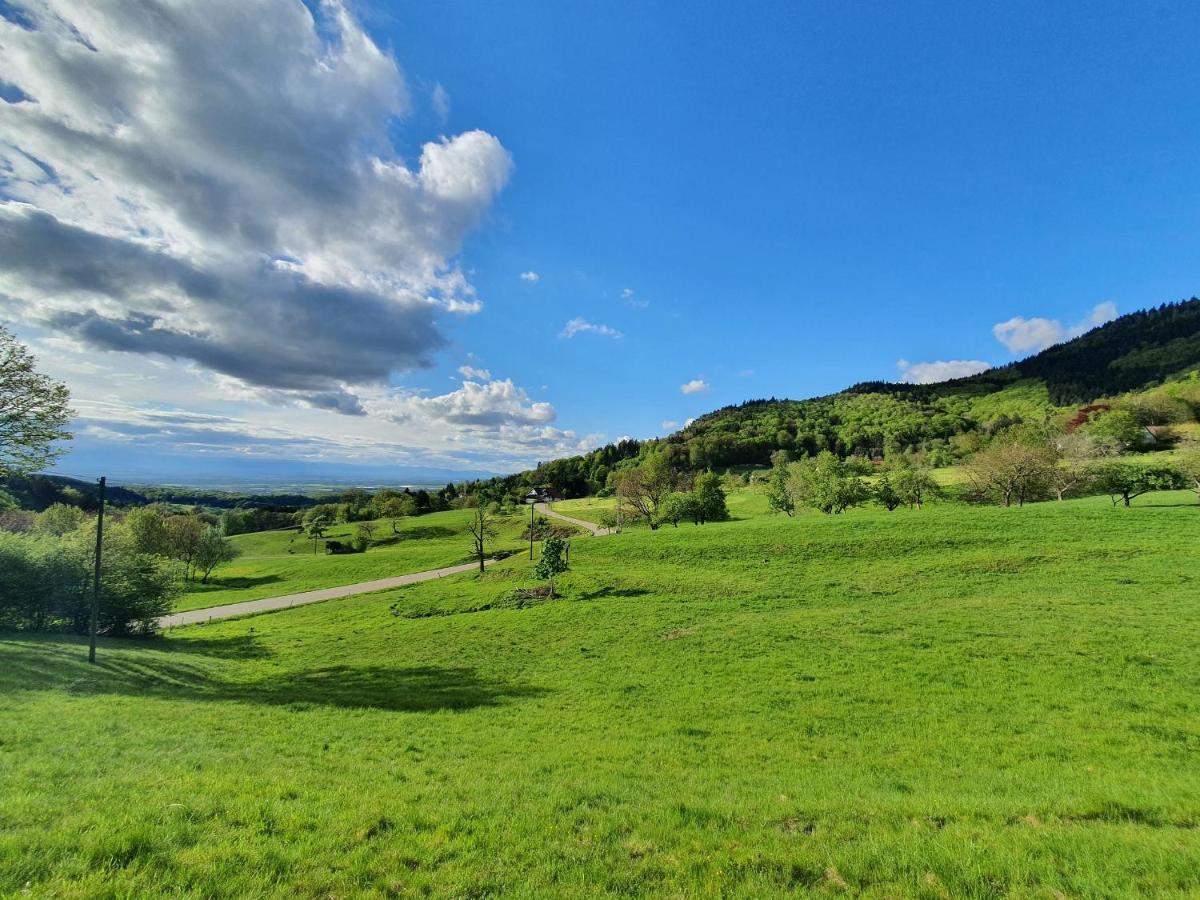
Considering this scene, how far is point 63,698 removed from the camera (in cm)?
1474

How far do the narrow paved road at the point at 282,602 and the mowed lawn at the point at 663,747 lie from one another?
14.8m

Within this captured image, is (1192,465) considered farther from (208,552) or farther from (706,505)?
(208,552)

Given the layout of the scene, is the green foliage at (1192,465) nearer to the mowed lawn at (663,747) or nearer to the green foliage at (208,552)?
the mowed lawn at (663,747)

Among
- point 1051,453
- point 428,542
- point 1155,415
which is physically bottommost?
point 428,542

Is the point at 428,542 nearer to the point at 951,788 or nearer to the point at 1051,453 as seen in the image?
the point at 951,788

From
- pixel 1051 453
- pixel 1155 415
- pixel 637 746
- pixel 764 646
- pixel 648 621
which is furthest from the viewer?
pixel 1155 415

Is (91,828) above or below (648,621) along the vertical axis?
above

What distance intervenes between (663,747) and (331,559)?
72.1m

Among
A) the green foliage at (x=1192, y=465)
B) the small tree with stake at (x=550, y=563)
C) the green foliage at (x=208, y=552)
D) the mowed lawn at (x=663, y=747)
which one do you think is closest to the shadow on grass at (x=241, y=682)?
the mowed lawn at (x=663, y=747)

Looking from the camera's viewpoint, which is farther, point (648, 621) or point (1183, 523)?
point (1183, 523)

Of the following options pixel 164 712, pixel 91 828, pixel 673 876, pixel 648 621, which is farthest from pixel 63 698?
pixel 648 621

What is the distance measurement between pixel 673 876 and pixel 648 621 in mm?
19265

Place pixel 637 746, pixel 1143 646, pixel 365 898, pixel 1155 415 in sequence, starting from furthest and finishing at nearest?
1. pixel 1155 415
2. pixel 1143 646
3. pixel 637 746
4. pixel 365 898

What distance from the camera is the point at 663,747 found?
11750 mm
